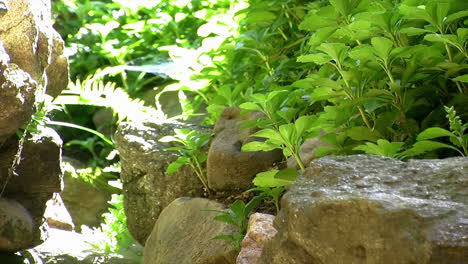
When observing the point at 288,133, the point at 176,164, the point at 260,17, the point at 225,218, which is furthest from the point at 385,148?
the point at 260,17

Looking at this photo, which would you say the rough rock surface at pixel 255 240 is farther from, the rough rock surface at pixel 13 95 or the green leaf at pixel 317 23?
the rough rock surface at pixel 13 95

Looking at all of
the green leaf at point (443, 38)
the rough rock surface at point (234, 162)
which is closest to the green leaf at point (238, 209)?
the rough rock surface at point (234, 162)

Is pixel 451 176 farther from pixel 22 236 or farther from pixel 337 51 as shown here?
pixel 22 236

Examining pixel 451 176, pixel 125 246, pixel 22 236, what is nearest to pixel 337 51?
pixel 451 176

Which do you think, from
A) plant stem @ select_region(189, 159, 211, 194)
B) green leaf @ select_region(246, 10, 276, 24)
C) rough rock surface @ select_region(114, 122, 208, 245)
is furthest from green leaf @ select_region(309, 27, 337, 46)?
rough rock surface @ select_region(114, 122, 208, 245)

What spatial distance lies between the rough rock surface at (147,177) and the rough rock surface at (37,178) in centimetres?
43

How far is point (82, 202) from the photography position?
670cm

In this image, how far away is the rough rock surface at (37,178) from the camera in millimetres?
3990

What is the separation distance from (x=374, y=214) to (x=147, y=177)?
269cm

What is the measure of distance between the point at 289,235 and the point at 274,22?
97.3 inches

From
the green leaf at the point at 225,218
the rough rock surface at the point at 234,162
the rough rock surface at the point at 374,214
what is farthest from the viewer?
the rough rock surface at the point at 234,162

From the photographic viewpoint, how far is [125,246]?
4.71 metres

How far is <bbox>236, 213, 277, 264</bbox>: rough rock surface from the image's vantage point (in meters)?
2.48

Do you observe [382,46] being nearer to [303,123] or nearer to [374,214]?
[303,123]
